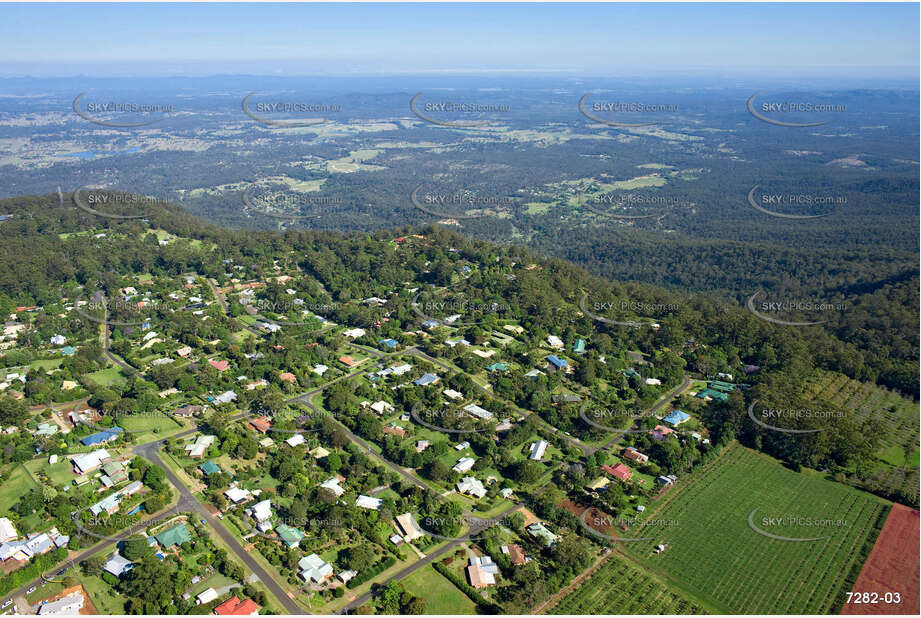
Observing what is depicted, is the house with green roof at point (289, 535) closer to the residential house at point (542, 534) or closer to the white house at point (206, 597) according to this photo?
the white house at point (206, 597)

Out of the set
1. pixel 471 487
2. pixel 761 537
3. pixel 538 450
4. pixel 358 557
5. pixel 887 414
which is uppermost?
pixel 358 557

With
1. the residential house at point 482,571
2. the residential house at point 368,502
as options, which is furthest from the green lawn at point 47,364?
the residential house at point 482,571

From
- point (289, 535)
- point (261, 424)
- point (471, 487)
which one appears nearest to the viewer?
point (289, 535)

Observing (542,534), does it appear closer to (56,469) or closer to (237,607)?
(237,607)

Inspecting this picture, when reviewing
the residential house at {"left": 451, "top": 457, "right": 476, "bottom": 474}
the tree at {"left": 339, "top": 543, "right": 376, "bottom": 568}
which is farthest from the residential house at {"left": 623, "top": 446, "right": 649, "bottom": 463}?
the tree at {"left": 339, "top": 543, "right": 376, "bottom": 568}

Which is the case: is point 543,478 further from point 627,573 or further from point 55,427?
point 55,427

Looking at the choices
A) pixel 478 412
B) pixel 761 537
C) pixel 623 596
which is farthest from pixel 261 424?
pixel 761 537

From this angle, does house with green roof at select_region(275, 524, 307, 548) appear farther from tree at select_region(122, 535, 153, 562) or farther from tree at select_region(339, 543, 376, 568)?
tree at select_region(122, 535, 153, 562)
